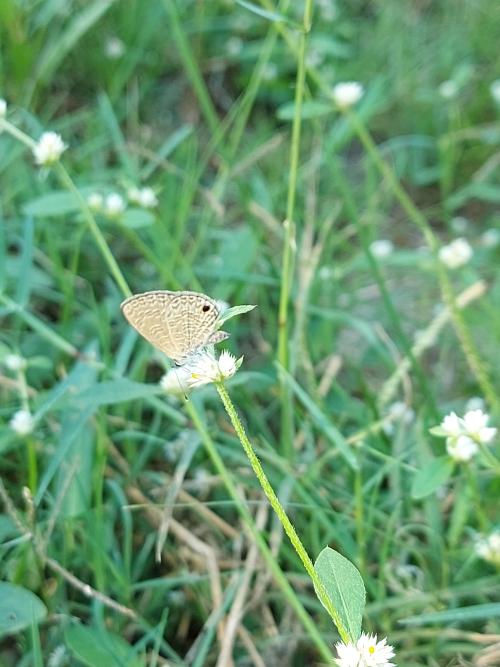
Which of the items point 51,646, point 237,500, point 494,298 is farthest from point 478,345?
point 51,646

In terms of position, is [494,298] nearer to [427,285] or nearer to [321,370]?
[427,285]

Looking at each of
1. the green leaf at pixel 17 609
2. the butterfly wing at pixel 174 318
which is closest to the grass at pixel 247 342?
the green leaf at pixel 17 609

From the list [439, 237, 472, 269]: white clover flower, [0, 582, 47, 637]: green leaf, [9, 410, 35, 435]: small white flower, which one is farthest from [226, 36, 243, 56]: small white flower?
[0, 582, 47, 637]: green leaf

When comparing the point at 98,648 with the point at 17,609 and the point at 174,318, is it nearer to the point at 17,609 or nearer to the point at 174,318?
the point at 17,609

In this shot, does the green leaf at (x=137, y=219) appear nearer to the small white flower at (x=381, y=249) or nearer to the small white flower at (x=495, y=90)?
the small white flower at (x=381, y=249)

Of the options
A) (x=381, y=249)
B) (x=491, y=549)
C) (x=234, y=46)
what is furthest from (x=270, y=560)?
(x=234, y=46)

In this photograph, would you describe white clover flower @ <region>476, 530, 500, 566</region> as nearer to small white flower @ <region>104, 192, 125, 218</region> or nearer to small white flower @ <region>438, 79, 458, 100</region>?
small white flower @ <region>104, 192, 125, 218</region>
